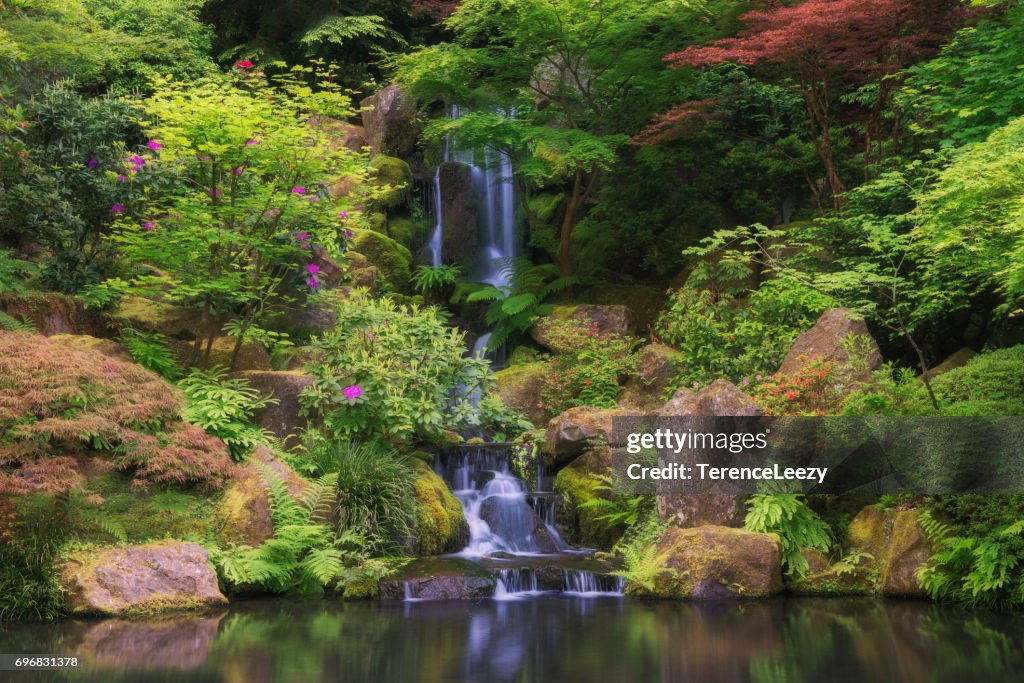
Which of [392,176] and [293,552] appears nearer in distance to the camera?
[293,552]

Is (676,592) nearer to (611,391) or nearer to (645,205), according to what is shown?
(611,391)

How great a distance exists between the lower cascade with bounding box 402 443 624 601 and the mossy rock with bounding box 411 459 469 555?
0.20 meters

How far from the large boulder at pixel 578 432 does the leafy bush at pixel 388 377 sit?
113 centimetres

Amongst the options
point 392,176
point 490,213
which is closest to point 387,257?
point 392,176

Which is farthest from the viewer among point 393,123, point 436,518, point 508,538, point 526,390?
point 393,123

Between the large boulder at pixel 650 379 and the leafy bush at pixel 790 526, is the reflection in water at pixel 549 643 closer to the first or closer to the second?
the leafy bush at pixel 790 526

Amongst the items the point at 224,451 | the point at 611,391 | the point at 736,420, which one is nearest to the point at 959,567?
the point at 736,420

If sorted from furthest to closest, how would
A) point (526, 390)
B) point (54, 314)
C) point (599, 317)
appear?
point (599, 317) → point (526, 390) → point (54, 314)

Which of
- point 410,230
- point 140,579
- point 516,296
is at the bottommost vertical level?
point 140,579

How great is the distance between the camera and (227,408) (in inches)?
406

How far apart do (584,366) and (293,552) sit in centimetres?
621

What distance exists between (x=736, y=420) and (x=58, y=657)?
694 centimetres

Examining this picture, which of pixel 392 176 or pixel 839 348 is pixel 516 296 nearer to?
pixel 392 176

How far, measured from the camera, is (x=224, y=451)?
31.9ft
